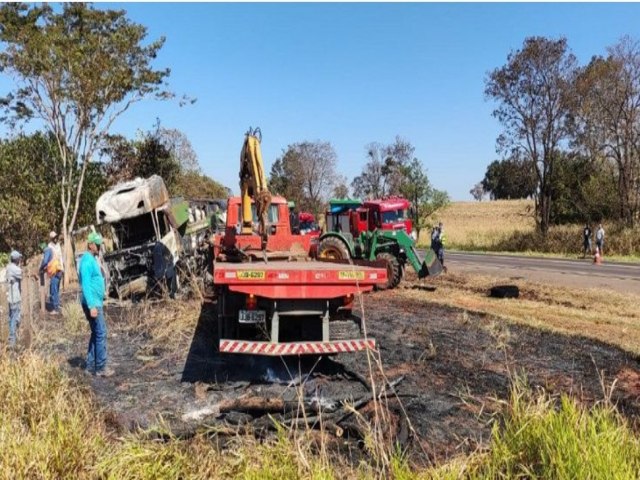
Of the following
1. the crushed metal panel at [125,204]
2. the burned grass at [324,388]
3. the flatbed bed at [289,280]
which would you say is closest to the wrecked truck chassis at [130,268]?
the crushed metal panel at [125,204]

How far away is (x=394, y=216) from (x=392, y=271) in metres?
3.84

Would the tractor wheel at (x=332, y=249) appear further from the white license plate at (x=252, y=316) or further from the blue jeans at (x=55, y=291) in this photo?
the white license plate at (x=252, y=316)

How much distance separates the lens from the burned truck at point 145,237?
50.1 ft

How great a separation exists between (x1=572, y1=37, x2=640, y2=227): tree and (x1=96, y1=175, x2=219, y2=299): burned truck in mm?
22529

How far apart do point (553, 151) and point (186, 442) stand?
106ft

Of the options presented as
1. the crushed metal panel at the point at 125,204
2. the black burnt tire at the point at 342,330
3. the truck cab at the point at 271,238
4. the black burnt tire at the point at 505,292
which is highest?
the crushed metal panel at the point at 125,204

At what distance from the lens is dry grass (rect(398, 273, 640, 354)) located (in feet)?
34.1

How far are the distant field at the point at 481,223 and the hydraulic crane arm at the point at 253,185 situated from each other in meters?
29.0

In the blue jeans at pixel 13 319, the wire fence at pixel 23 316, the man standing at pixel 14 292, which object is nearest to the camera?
the wire fence at pixel 23 316

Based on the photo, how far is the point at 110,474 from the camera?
13.0 feet

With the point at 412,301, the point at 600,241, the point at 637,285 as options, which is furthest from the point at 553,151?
the point at 412,301

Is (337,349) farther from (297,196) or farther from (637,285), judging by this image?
(297,196)

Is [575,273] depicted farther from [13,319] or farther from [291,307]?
[13,319]

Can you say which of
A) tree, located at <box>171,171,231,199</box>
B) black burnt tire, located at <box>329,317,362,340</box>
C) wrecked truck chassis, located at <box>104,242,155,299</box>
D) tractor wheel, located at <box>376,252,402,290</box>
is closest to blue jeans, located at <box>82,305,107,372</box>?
black burnt tire, located at <box>329,317,362,340</box>
